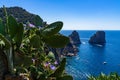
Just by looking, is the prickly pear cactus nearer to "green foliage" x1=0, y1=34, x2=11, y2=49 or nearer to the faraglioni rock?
"green foliage" x1=0, y1=34, x2=11, y2=49

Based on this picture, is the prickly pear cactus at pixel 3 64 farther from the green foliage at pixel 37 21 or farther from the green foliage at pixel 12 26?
the green foliage at pixel 37 21

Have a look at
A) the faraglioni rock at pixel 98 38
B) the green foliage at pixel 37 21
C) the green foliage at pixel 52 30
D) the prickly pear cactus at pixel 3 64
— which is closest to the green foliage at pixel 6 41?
the prickly pear cactus at pixel 3 64

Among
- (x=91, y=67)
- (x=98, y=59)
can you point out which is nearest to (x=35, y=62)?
(x=91, y=67)

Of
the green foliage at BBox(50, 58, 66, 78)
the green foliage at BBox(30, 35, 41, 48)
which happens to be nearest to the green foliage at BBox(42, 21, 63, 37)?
the green foliage at BBox(30, 35, 41, 48)

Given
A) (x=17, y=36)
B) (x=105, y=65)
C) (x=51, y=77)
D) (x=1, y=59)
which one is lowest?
(x=105, y=65)

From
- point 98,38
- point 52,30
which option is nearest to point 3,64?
point 52,30

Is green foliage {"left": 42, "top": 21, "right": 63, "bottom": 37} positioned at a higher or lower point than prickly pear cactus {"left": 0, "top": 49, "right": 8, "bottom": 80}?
higher

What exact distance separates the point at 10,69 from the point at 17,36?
363 mm

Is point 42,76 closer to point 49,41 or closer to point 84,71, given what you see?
point 49,41

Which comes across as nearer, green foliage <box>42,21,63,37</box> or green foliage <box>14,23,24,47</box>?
green foliage <box>14,23,24,47</box>

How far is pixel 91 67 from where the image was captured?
78438 mm

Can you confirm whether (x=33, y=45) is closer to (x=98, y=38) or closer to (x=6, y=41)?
(x=6, y=41)

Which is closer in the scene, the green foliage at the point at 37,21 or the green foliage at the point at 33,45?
the green foliage at the point at 33,45

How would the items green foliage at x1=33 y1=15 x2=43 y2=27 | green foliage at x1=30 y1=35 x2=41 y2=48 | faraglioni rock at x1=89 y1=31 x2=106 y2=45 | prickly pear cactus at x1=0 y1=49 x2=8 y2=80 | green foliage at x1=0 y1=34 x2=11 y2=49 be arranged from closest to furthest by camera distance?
green foliage at x1=0 y1=34 x2=11 y2=49, prickly pear cactus at x1=0 y1=49 x2=8 y2=80, green foliage at x1=30 y1=35 x2=41 y2=48, green foliage at x1=33 y1=15 x2=43 y2=27, faraglioni rock at x1=89 y1=31 x2=106 y2=45
